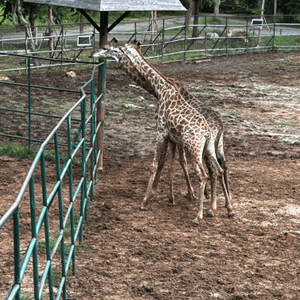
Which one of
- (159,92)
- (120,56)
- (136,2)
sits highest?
(136,2)

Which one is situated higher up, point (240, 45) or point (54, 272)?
point (240, 45)

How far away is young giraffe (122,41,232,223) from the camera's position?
5.29 meters

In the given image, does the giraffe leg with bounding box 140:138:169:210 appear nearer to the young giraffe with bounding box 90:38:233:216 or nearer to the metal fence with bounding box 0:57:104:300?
the young giraffe with bounding box 90:38:233:216

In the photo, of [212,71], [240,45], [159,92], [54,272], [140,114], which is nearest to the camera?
[54,272]

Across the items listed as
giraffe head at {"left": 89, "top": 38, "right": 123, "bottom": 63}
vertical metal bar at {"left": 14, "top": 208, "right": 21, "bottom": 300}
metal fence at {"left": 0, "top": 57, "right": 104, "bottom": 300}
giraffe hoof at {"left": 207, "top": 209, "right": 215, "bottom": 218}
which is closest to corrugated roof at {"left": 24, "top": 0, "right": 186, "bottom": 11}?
giraffe head at {"left": 89, "top": 38, "right": 123, "bottom": 63}

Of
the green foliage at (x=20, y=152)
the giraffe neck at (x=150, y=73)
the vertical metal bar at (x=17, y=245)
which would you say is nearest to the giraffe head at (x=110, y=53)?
the giraffe neck at (x=150, y=73)

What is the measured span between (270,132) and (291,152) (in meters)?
1.19

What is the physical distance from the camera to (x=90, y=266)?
4215 millimetres

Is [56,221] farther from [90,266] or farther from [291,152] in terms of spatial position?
[291,152]

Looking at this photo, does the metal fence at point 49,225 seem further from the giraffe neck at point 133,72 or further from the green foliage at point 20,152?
the giraffe neck at point 133,72

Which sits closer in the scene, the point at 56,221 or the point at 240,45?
the point at 56,221

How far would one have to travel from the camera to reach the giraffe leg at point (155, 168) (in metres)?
5.65

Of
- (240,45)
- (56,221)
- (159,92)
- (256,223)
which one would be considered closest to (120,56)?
(159,92)

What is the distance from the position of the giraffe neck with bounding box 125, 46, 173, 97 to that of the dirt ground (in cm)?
148
